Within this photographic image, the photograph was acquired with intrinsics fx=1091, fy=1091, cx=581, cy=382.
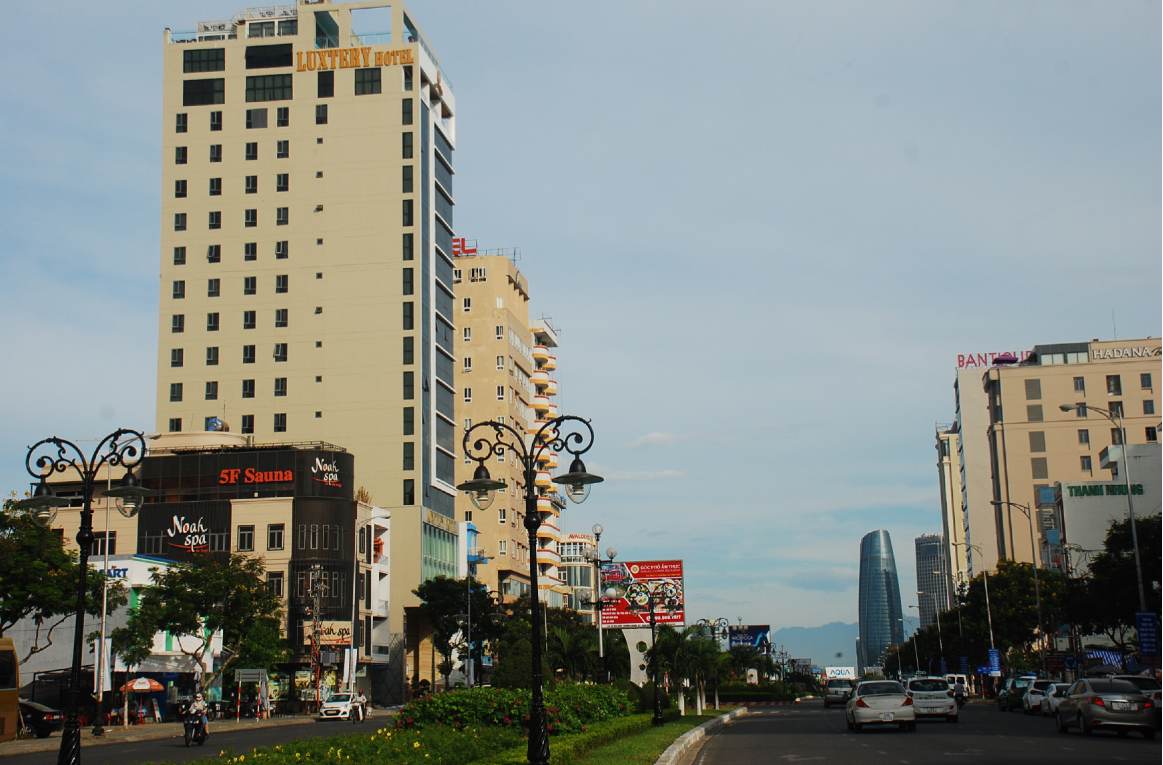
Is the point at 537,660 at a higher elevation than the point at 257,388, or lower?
lower

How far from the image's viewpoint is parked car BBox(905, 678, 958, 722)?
40.4 meters

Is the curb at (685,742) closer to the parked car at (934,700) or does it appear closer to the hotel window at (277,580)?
the parked car at (934,700)

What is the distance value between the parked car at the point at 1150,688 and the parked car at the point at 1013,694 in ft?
80.6

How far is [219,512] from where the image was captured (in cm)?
8188

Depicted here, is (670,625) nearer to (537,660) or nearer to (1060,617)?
(1060,617)

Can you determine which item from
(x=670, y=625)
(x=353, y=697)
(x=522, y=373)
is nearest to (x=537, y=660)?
(x=670, y=625)

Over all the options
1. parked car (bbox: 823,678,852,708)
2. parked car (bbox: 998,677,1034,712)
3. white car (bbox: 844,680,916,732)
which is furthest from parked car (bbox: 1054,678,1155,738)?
parked car (bbox: 823,678,852,708)

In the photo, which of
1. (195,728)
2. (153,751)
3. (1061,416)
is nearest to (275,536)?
(195,728)

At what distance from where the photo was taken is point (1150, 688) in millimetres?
30766

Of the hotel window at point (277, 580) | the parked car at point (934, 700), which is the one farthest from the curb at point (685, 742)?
the hotel window at point (277, 580)

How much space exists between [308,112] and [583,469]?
9106 cm

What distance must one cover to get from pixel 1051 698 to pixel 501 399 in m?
86.3

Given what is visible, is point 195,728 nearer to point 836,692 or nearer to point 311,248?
point 836,692

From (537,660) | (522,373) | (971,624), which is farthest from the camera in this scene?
(522,373)
